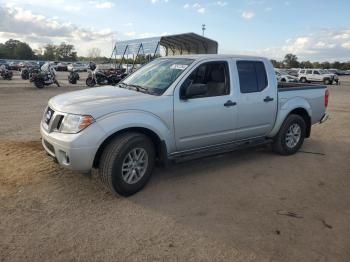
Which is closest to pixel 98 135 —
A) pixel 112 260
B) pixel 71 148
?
pixel 71 148

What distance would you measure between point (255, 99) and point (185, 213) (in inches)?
100

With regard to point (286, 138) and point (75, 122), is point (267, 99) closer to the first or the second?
point (286, 138)

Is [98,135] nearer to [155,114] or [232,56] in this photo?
[155,114]

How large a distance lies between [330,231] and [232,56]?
311 cm

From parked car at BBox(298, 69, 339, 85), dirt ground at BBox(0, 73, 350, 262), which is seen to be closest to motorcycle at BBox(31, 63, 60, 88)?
dirt ground at BBox(0, 73, 350, 262)

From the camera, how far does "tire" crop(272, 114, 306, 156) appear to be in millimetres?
6648

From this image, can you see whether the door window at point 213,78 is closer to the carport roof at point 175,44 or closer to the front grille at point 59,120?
the front grille at point 59,120

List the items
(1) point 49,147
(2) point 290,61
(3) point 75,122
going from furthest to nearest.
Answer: (2) point 290,61 → (1) point 49,147 → (3) point 75,122

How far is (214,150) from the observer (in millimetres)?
5543

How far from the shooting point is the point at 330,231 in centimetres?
393

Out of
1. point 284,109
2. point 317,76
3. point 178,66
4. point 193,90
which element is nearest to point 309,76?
point 317,76

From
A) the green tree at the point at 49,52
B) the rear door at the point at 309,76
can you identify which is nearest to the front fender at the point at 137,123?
the rear door at the point at 309,76

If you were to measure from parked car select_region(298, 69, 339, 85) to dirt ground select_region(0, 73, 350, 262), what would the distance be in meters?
35.9

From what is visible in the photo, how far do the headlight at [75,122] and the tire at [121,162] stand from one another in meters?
0.41
